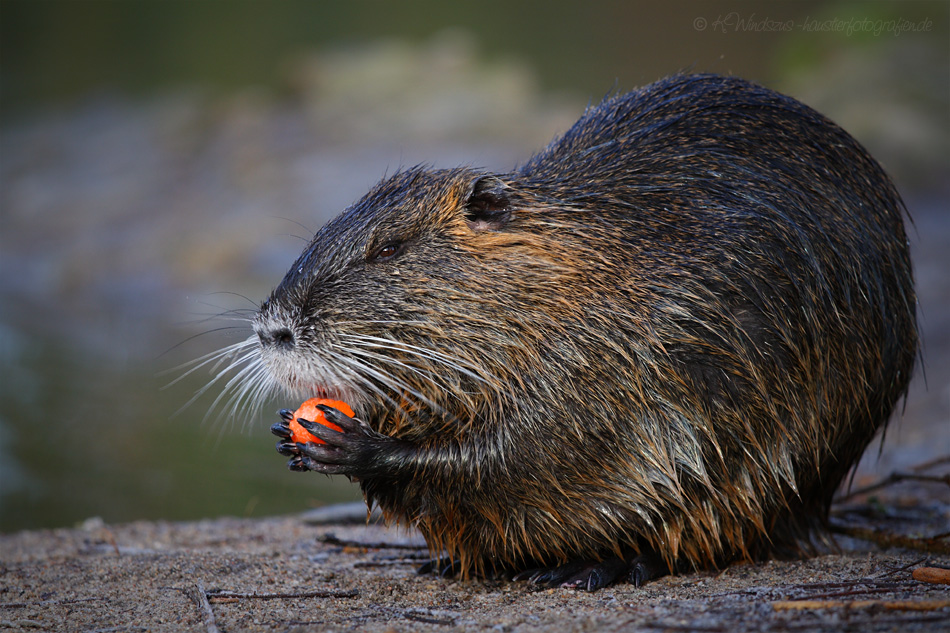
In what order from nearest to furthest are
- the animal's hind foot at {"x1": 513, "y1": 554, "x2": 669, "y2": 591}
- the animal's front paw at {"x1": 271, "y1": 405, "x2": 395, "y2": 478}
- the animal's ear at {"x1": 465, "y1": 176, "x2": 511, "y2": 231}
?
1. the animal's front paw at {"x1": 271, "y1": 405, "x2": 395, "y2": 478}
2. the animal's hind foot at {"x1": 513, "y1": 554, "x2": 669, "y2": 591}
3. the animal's ear at {"x1": 465, "y1": 176, "x2": 511, "y2": 231}

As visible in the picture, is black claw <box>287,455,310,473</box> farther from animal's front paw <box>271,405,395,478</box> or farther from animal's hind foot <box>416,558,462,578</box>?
animal's hind foot <box>416,558,462,578</box>

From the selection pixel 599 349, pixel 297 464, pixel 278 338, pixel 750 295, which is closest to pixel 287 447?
pixel 297 464

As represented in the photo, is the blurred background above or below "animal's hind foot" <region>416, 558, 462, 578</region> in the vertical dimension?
above

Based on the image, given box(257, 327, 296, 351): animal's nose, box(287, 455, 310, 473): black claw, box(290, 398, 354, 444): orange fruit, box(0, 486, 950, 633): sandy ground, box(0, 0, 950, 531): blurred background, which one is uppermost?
box(0, 0, 950, 531): blurred background

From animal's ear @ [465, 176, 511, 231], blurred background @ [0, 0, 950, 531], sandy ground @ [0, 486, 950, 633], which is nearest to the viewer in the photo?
sandy ground @ [0, 486, 950, 633]

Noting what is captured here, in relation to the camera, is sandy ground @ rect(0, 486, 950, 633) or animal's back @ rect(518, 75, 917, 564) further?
animal's back @ rect(518, 75, 917, 564)

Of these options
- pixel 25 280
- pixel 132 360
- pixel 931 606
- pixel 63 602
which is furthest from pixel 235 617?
pixel 25 280

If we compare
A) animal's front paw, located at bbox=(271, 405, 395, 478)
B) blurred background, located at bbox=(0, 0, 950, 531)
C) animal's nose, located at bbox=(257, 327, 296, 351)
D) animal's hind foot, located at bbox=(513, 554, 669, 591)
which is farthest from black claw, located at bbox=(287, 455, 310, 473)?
blurred background, located at bbox=(0, 0, 950, 531)
